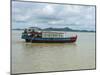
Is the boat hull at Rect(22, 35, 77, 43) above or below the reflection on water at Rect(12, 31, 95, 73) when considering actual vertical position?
above

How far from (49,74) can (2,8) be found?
3.25 feet

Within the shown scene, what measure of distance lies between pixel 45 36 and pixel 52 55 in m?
0.26

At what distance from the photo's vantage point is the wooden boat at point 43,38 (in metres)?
2.35

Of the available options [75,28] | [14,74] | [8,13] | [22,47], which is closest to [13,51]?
[22,47]

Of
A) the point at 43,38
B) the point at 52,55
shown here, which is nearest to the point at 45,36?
the point at 43,38

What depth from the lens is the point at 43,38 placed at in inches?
95.0

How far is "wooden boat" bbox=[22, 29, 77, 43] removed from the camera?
2.35m

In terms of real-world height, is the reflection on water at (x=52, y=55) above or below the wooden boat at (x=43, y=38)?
below

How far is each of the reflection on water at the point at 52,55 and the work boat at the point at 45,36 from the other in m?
0.05

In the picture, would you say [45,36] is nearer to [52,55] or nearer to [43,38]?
[43,38]

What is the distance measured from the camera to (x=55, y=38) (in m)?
2.46

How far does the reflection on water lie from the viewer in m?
2.31

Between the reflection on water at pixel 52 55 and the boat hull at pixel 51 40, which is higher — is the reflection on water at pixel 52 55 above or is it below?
below

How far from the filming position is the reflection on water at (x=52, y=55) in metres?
2.31
